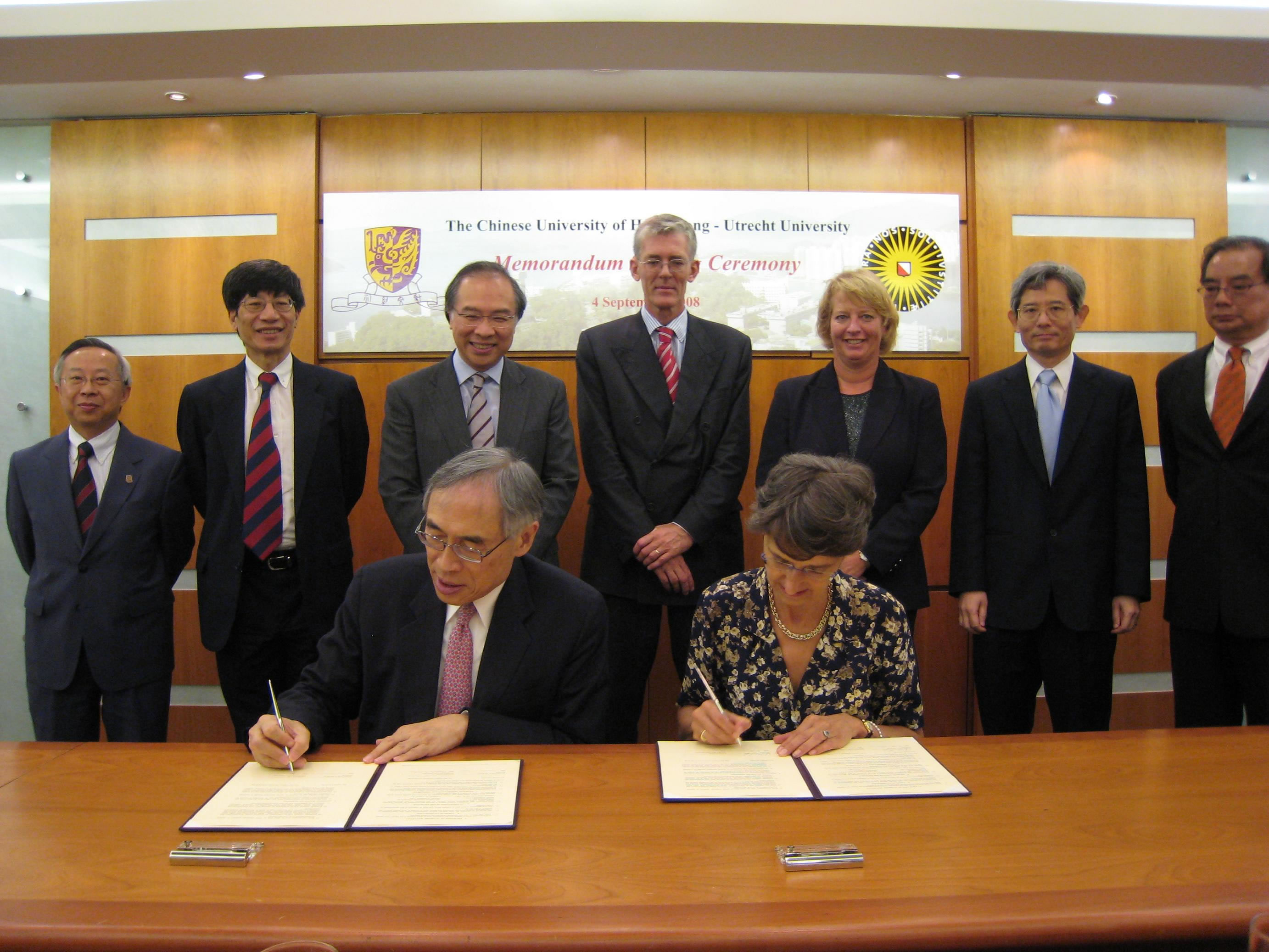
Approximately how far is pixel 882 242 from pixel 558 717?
3047 mm

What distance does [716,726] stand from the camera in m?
1.70

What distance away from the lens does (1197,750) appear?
1.68 meters

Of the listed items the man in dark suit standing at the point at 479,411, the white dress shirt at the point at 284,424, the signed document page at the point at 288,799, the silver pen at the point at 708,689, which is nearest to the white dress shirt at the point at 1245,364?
the silver pen at the point at 708,689

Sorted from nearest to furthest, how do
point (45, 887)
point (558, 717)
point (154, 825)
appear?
point (45, 887) < point (154, 825) < point (558, 717)

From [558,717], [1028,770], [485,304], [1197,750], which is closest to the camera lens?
[1028,770]

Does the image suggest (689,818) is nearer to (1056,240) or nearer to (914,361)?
(914,361)

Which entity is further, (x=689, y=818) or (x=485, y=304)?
(x=485, y=304)

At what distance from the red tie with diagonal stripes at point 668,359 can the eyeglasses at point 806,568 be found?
3.90 ft

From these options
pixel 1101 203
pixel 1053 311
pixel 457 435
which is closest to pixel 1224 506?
pixel 1053 311

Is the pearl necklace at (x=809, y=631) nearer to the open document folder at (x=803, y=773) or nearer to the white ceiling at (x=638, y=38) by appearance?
the open document folder at (x=803, y=773)

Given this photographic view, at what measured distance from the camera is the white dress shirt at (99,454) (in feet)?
9.25

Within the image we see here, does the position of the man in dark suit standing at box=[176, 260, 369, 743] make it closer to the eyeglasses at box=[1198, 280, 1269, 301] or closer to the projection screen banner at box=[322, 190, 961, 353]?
the projection screen banner at box=[322, 190, 961, 353]

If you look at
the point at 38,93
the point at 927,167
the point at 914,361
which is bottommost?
the point at 914,361

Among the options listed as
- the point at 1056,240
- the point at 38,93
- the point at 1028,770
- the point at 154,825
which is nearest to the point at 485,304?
the point at 154,825
